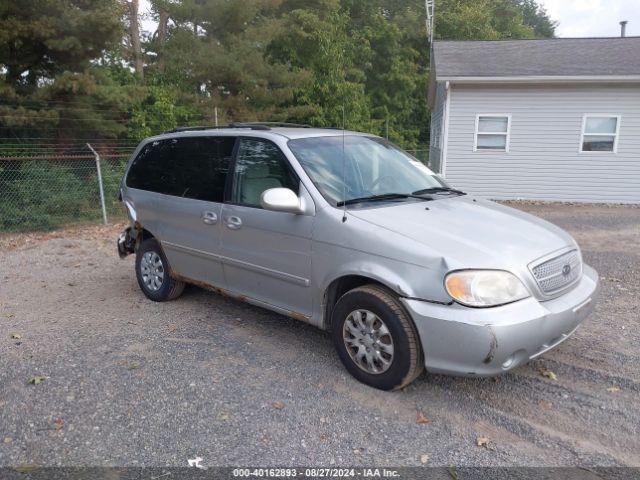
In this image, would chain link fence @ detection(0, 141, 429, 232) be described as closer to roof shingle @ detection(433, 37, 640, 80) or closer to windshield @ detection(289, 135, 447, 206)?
windshield @ detection(289, 135, 447, 206)

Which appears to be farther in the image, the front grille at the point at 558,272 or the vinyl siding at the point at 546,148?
the vinyl siding at the point at 546,148

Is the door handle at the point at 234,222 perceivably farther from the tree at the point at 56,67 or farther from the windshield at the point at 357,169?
the tree at the point at 56,67

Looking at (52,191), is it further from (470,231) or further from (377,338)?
(470,231)

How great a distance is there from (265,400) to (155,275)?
2.60 metres

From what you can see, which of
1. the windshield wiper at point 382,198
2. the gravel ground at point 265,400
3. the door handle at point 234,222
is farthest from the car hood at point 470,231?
the door handle at point 234,222

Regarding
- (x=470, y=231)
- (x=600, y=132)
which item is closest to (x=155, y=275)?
(x=470, y=231)

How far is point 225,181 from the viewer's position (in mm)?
4535

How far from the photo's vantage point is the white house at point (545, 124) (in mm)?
13047

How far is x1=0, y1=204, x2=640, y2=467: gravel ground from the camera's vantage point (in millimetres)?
2951

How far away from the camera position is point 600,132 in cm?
1330

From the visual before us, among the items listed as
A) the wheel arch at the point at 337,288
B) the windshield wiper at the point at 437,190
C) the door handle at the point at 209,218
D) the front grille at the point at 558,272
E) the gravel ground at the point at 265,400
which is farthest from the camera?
the door handle at the point at 209,218

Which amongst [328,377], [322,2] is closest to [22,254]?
[328,377]

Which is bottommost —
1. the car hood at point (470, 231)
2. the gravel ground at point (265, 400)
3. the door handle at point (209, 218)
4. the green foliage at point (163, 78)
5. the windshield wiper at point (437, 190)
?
the gravel ground at point (265, 400)

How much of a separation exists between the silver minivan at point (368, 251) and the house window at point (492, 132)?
9.89m
